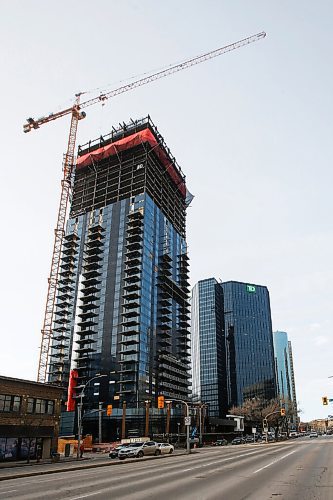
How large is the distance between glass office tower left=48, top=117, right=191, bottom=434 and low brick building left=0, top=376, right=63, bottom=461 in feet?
184

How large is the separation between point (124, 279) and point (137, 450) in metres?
77.6

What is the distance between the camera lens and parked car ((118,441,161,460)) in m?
43.9

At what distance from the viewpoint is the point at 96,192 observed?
478 feet

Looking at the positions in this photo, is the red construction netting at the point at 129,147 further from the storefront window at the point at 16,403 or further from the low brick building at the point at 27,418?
the storefront window at the point at 16,403

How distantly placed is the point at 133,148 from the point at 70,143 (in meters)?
22.9

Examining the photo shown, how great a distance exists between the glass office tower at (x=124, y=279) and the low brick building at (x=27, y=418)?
2202 inches

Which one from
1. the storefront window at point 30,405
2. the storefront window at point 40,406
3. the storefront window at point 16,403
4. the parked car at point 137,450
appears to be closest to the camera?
the parked car at point 137,450

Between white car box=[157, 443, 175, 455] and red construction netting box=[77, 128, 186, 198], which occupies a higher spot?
red construction netting box=[77, 128, 186, 198]

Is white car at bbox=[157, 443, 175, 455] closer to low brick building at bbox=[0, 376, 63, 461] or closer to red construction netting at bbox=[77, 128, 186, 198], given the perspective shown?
low brick building at bbox=[0, 376, 63, 461]

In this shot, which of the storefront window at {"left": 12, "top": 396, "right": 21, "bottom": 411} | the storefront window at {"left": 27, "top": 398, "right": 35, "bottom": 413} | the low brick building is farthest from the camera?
the storefront window at {"left": 27, "top": 398, "right": 35, "bottom": 413}

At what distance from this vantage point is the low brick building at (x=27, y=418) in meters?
43.5

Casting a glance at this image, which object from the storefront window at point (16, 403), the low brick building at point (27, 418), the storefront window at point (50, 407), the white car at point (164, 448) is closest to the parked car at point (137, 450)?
the white car at point (164, 448)

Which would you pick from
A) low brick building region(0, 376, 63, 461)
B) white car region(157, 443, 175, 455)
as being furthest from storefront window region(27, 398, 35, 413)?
white car region(157, 443, 175, 455)

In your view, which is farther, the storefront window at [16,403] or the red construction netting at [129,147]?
the red construction netting at [129,147]
